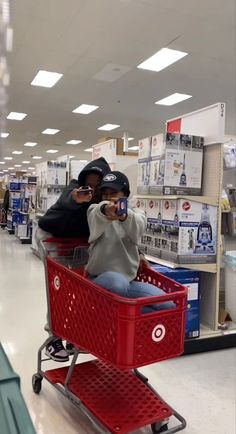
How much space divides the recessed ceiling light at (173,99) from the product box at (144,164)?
5123mm

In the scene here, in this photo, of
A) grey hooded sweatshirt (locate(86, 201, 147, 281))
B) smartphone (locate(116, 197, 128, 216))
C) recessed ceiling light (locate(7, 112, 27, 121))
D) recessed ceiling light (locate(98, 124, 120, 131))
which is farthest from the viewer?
recessed ceiling light (locate(98, 124, 120, 131))

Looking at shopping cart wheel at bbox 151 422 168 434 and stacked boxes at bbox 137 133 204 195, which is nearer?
shopping cart wheel at bbox 151 422 168 434

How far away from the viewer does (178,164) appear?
3.01 metres

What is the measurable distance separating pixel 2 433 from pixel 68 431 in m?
1.63

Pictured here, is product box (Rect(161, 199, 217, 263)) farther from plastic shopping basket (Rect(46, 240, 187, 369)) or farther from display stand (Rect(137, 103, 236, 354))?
plastic shopping basket (Rect(46, 240, 187, 369))

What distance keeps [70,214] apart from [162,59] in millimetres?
4737

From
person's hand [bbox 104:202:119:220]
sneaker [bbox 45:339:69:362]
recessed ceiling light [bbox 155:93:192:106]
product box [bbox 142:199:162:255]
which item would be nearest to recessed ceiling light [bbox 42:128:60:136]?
recessed ceiling light [bbox 155:93:192:106]

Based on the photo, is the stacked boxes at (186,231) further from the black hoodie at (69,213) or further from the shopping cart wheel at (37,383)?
the shopping cart wheel at (37,383)

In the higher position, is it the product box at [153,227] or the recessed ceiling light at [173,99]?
the recessed ceiling light at [173,99]

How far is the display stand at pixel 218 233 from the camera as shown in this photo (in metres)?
2.97

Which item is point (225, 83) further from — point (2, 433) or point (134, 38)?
point (2, 433)

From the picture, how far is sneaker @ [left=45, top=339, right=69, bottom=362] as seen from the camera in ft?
7.49

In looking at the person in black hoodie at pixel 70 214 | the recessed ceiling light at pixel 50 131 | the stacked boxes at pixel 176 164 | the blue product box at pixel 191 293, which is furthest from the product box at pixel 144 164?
the recessed ceiling light at pixel 50 131

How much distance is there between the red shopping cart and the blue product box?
685 mm
